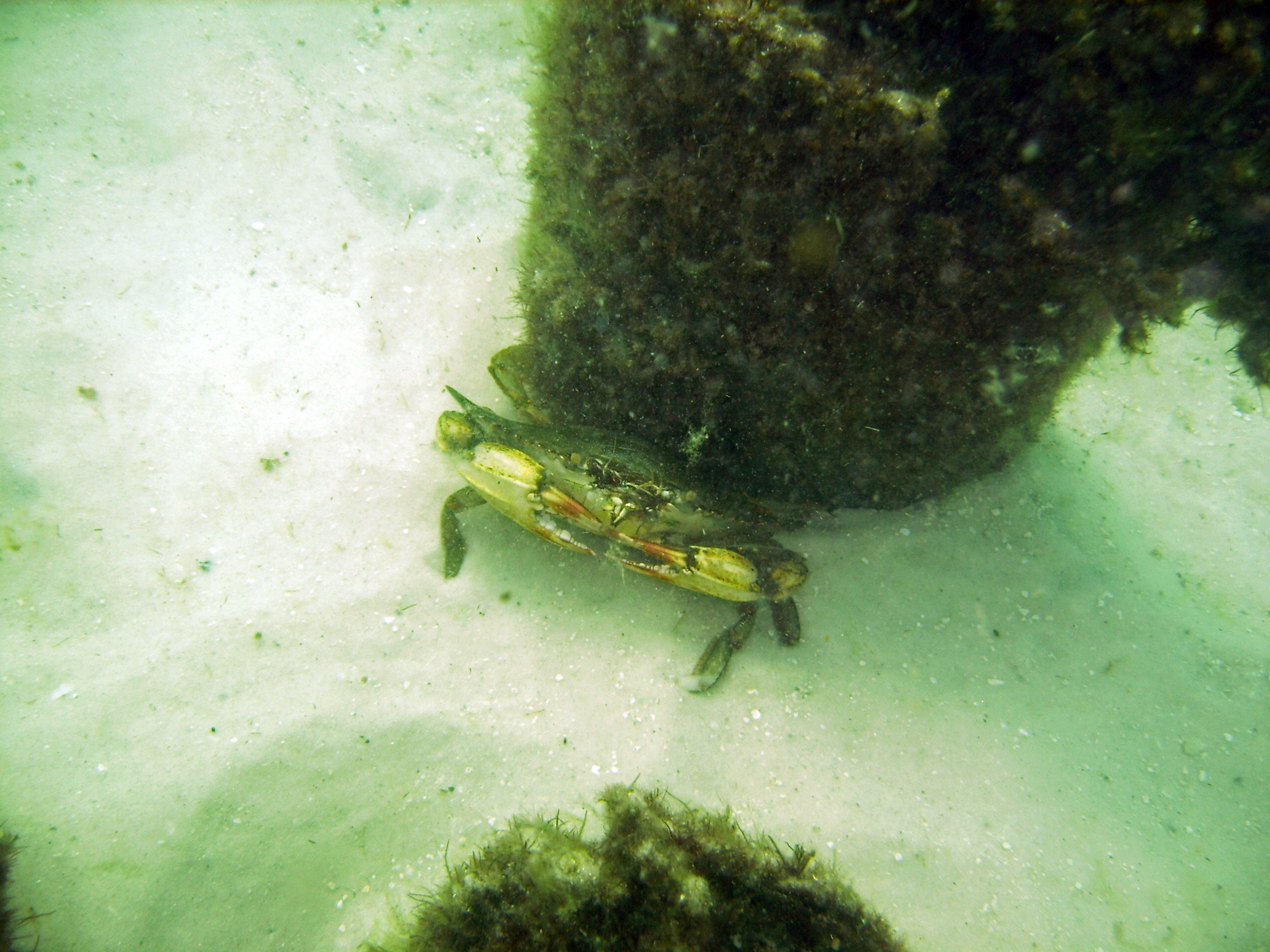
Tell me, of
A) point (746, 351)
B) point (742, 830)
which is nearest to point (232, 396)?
point (746, 351)

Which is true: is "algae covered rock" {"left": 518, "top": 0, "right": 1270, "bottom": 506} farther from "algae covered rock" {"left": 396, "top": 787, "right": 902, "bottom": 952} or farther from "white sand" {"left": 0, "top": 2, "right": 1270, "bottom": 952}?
"algae covered rock" {"left": 396, "top": 787, "right": 902, "bottom": 952}

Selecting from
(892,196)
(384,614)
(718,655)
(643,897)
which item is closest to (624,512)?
(718,655)

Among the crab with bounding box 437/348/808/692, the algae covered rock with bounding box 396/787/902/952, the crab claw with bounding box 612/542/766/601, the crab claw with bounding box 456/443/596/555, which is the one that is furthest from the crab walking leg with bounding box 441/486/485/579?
the algae covered rock with bounding box 396/787/902/952

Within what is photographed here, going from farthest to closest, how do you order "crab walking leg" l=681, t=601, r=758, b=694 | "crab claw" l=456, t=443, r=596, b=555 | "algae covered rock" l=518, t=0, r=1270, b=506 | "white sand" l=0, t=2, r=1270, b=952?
"crab walking leg" l=681, t=601, r=758, b=694
"crab claw" l=456, t=443, r=596, b=555
"white sand" l=0, t=2, r=1270, b=952
"algae covered rock" l=518, t=0, r=1270, b=506

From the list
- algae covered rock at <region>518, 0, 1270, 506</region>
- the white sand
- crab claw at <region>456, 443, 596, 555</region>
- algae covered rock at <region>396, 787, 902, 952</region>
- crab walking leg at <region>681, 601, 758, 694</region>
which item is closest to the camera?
algae covered rock at <region>518, 0, 1270, 506</region>

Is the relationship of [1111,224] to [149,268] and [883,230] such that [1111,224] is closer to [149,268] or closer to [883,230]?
[883,230]

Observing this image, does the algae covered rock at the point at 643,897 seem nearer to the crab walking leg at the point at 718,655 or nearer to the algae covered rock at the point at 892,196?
the crab walking leg at the point at 718,655

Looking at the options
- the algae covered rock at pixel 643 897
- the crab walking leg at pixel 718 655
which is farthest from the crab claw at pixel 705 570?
the algae covered rock at pixel 643 897
